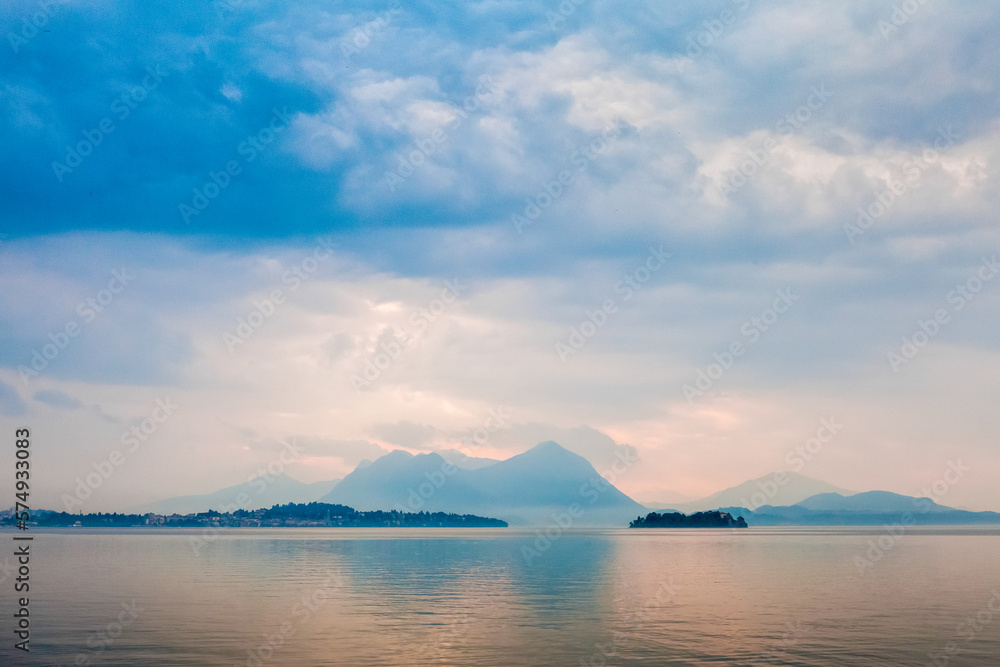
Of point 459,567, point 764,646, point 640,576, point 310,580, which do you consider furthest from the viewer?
point 459,567

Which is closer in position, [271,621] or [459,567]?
[271,621]

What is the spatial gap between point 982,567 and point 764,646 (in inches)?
2963

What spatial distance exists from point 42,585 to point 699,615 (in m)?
60.8

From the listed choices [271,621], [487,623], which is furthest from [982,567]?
[271,621]

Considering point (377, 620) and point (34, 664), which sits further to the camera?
point (377, 620)

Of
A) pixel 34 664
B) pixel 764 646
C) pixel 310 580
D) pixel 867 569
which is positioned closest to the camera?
pixel 34 664

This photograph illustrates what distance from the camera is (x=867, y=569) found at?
92938 millimetres

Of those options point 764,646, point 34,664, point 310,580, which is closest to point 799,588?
point 764,646

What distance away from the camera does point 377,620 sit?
4934cm

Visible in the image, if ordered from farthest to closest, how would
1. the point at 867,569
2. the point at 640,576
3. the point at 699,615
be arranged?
the point at 867,569 < the point at 640,576 < the point at 699,615

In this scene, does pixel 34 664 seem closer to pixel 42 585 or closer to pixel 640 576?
pixel 42 585

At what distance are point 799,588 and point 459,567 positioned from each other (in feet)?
151

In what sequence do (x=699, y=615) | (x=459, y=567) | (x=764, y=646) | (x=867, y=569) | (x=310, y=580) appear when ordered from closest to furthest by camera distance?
(x=764, y=646)
(x=699, y=615)
(x=310, y=580)
(x=867, y=569)
(x=459, y=567)

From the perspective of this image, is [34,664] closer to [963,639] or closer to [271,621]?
[271,621]
